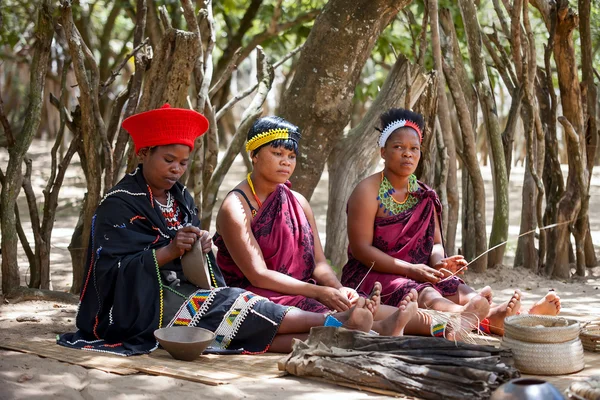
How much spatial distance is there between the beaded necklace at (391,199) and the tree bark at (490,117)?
1829 mm

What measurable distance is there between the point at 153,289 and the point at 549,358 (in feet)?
5.71

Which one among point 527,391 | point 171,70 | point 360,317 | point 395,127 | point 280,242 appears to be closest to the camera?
point 527,391

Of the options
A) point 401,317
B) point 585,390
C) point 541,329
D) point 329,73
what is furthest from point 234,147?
point 585,390

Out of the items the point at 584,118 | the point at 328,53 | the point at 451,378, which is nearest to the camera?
the point at 451,378

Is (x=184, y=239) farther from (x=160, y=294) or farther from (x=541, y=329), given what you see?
(x=541, y=329)

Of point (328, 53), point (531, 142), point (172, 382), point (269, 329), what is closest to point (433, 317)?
point (269, 329)

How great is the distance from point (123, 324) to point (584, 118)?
4165 millimetres

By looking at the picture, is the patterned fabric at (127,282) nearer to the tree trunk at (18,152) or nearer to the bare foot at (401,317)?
the bare foot at (401,317)

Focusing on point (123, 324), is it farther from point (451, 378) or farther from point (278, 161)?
point (451, 378)

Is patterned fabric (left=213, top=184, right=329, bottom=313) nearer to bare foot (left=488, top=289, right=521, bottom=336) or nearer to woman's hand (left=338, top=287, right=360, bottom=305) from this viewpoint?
woman's hand (left=338, top=287, right=360, bottom=305)

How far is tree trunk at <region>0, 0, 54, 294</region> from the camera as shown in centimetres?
459

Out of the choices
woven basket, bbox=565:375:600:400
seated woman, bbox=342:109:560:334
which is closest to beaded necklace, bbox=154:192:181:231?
seated woman, bbox=342:109:560:334

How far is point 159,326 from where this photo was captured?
11.6ft

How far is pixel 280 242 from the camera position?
392 centimetres
